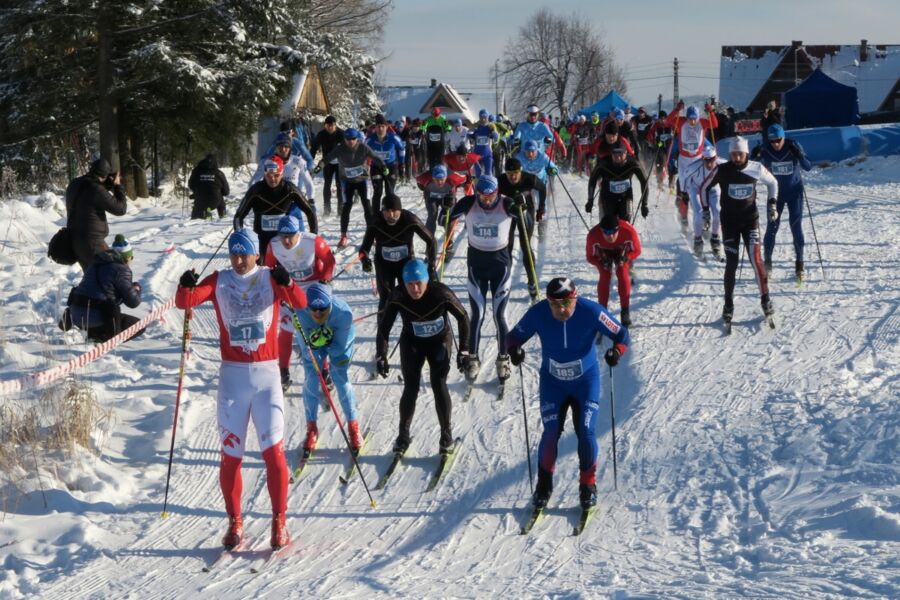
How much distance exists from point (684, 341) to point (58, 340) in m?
7.25

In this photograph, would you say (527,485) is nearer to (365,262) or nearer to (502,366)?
(502,366)

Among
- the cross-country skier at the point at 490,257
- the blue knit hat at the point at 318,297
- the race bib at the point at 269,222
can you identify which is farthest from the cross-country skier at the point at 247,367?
the race bib at the point at 269,222

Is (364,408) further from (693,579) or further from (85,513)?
(693,579)

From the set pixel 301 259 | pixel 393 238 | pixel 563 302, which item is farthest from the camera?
pixel 393 238

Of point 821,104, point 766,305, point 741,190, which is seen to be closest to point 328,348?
point 741,190

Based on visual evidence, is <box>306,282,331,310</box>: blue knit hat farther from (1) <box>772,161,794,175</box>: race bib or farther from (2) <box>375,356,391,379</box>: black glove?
(1) <box>772,161,794,175</box>: race bib

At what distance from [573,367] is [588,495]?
98 centimetres

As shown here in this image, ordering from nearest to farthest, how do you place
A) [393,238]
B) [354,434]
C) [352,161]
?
[354,434] < [393,238] < [352,161]

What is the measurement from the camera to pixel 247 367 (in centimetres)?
663

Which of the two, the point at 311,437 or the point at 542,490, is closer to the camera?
the point at 542,490

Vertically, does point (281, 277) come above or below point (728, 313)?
above

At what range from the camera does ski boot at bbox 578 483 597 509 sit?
23.3 feet

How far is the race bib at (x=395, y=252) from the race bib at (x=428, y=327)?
1891 millimetres

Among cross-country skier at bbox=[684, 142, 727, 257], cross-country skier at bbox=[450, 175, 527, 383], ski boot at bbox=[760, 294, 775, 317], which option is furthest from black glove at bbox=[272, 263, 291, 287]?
cross-country skier at bbox=[684, 142, 727, 257]
